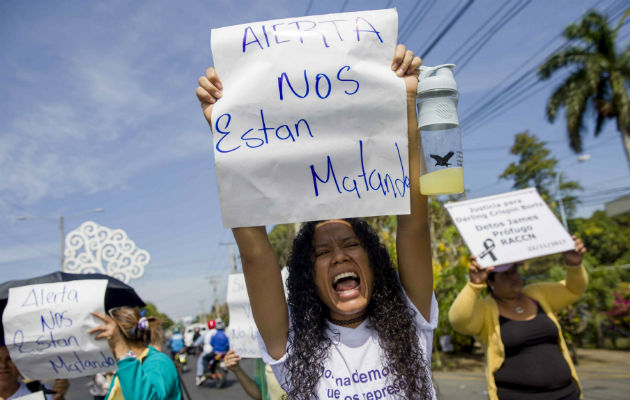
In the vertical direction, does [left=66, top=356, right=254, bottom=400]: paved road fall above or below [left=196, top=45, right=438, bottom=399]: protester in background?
below

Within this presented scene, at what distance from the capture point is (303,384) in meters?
1.58

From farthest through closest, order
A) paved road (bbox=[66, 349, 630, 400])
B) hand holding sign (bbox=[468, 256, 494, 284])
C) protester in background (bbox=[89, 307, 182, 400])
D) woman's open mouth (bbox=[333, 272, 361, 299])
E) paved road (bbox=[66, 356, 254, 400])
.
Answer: paved road (bbox=[66, 356, 254, 400]) < paved road (bbox=[66, 349, 630, 400]) < hand holding sign (bbox=[468, 256, 494, 284]) < protester in background (bbox=[89, 307, 182, 400]) < woman's open mouth (bbox=[333, 272, 361, 299])

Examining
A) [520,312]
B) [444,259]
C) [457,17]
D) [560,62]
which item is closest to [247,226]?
[520,312]

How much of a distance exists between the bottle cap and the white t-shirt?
2.80 feet

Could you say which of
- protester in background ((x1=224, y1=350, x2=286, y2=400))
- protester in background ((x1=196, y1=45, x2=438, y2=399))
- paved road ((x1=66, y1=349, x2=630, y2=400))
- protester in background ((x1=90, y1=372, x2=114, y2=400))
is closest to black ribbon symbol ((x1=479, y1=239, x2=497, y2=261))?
protester in background ((x1=196, y1=45, x2=438, y2=399))

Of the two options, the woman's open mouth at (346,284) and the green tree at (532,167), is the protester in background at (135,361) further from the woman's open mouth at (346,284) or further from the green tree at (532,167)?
the green tree at (532,167)

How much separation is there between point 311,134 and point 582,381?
8.76 meters

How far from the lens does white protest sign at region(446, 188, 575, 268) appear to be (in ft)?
9.62

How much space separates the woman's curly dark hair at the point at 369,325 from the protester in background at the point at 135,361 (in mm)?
1135

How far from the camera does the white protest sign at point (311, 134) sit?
4.85 feet

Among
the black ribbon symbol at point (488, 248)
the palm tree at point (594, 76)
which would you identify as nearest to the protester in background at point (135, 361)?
the black ribbon symbol at point (488, 248)

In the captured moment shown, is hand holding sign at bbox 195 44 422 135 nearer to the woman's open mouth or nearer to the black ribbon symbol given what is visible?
the woman's open mouth

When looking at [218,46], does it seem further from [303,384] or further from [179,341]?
[179,341]

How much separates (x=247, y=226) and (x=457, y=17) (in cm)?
593
